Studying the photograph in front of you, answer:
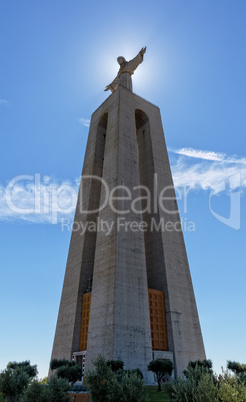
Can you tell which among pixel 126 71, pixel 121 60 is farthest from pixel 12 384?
pixel 121 60

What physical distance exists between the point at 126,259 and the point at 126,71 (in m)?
28.2

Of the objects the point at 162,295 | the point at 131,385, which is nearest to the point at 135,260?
the point at 162,295

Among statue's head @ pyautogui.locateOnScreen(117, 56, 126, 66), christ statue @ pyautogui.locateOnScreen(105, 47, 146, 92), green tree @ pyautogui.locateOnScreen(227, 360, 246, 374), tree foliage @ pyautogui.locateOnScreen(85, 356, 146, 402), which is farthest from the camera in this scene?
statue's head @ pyautogui.locateOnScreen(117, 56, 126, 66)

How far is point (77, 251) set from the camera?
2903cm

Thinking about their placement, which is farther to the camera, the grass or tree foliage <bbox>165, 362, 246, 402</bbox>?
the grass

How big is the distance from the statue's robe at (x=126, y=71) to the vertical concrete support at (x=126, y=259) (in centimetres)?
469

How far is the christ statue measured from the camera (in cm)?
3856

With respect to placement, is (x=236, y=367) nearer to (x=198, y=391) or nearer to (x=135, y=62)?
(x=198, y=391)

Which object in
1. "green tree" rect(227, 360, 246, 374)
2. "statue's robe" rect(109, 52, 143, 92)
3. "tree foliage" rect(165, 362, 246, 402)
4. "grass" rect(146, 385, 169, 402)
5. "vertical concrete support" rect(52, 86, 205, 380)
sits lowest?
"tree foliage" rect(165, 362, 246, 402)

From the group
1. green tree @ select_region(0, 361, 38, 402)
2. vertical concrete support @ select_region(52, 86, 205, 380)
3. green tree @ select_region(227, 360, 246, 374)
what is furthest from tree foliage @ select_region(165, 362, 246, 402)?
green tree @ select_region(227, 360, 246, 374)

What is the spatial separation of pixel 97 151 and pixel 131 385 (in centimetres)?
2828

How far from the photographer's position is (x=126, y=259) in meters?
22.8

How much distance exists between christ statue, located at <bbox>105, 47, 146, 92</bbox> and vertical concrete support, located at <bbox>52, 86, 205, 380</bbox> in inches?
168

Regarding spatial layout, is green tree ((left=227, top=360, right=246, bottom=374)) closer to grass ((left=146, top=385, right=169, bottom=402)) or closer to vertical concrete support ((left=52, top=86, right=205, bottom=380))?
vertical concrete support ((left=52, top=86, right=205, bottom=380))
